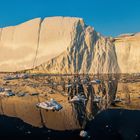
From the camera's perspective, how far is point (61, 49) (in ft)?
179

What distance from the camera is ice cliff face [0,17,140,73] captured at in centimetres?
5328

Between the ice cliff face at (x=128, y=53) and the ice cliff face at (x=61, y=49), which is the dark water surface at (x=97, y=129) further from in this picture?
the ice cliff face at (x=128, y=53)

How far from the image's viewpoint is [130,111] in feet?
61.2

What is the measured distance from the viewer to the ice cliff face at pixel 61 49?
53.3m

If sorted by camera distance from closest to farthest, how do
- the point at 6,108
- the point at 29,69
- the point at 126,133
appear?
the point at 126,133
the point at 6,108
the point at 29,69

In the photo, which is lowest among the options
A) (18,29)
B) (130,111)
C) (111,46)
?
(130,111)

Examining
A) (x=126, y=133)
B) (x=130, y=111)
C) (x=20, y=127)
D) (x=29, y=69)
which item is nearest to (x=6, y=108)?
(x=20, y=127)

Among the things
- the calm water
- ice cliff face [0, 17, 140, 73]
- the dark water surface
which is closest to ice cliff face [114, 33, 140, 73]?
ice cliff face [0, 17, 140, 73]

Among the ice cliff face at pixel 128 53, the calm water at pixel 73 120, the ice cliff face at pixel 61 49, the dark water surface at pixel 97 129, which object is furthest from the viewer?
the ice cliff face at pixel 128 53

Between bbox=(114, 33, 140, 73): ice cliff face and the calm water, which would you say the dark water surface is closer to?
the calm water

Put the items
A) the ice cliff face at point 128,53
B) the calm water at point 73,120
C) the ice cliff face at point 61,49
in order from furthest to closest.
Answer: the ice cliff face at point 128,53, the ice cliff face at point 61,49, the calm water at point 73,120

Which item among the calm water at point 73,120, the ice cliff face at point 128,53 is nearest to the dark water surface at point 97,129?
the calm water at point 73,120

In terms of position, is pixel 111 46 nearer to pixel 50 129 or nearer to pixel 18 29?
pixel 18 29

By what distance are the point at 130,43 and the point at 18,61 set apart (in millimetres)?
21351
